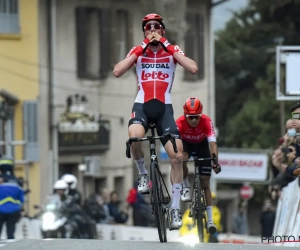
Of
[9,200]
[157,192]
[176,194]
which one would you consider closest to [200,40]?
[9,200]

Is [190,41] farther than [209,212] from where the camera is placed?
Yes

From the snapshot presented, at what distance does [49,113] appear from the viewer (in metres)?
35.6

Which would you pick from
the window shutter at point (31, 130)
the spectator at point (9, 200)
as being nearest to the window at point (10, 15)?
the window shutter at point (31, 130)

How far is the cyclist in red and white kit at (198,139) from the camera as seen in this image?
1534cm

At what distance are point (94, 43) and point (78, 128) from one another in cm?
295

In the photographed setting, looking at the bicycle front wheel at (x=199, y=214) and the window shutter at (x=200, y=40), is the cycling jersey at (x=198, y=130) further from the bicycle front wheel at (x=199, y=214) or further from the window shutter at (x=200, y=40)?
the window shutter at (x=200, y=40)

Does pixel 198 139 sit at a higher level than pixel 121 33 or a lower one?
lower

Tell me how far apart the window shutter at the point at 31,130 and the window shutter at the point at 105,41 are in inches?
133

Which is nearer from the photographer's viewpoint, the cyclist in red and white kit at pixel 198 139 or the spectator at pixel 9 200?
the cyclist in red and white kit at pixel 198 139

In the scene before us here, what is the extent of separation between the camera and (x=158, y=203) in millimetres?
13148

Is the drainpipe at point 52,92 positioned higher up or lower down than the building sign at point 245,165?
higher up

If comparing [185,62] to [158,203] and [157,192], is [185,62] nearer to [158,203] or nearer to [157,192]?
[157,192]

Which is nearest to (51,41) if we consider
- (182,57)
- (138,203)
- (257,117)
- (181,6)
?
(181,6)

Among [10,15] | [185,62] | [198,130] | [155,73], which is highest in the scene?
[10,15]
